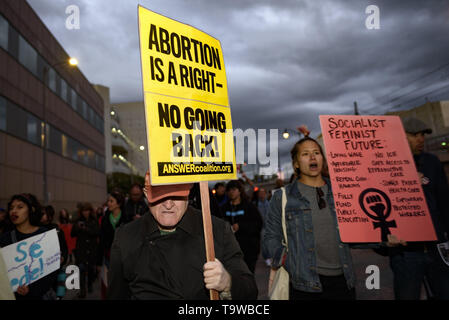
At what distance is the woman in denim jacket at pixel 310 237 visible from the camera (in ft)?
9.80

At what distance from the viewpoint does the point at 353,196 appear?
124 inches

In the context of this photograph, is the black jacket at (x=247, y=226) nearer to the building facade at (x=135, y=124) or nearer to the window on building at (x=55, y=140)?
the window on building at (x=55, y=140)

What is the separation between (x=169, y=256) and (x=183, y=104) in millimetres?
960

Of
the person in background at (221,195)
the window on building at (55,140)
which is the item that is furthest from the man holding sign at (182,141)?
the window on building at (55,140)

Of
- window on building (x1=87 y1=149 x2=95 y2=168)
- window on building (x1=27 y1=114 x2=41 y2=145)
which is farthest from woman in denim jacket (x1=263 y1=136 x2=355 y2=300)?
window on building (x1=87 y1=149 x2=95 y2=168)

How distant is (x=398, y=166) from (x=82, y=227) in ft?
24.5

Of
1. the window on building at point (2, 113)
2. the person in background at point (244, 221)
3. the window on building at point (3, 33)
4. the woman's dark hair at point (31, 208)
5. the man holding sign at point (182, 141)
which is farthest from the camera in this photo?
the window on building at point (3, 33)

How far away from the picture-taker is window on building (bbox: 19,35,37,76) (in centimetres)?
1987

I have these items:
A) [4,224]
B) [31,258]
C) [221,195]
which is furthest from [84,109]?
[31,258]

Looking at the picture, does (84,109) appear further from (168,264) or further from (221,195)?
(168,264)

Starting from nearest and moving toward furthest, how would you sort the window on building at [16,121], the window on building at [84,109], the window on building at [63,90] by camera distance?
the window on building at [16,121] → the window on building at [63,90] → the window on building at [84,109]

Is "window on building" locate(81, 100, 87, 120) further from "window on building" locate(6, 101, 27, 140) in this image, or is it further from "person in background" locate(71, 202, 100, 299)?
"person in background" locate(71, 202, 100, 299)

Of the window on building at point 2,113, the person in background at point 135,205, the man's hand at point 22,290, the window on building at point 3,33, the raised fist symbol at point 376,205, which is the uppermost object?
the window on building at point 3,33

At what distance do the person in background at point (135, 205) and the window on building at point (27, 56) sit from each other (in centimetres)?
1788
